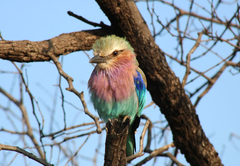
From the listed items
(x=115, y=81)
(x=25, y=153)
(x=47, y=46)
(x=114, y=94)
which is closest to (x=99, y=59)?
(x=115, y=81)

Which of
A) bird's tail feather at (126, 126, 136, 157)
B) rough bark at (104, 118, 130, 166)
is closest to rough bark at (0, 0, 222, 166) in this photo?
bird's tail feather at (126, 126, 136, 157)

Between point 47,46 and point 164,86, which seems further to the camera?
point 164,86

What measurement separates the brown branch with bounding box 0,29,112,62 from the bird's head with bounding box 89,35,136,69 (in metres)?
1.03

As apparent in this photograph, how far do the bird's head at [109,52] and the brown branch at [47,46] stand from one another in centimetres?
103

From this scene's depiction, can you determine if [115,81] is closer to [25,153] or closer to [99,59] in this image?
[99,59]

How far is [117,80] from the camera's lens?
4.61 meters

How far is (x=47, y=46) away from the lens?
5.44 meters

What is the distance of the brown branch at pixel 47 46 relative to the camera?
5.09 metres

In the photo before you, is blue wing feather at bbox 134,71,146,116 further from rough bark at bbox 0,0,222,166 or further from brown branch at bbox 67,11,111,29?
brown branch at bbox 67,11,111,29

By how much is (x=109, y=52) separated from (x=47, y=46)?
4.31 ft

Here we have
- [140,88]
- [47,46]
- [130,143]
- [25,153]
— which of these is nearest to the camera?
[25,153]

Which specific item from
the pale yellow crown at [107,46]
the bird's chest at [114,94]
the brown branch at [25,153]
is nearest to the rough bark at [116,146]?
the brown branch at [25,153]

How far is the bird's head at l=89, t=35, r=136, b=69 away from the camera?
4.70 m

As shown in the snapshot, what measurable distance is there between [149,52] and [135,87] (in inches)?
44.8
